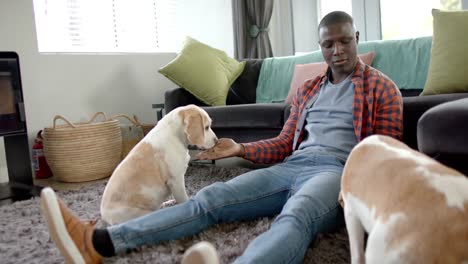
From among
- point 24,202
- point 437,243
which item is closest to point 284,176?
point 437,243

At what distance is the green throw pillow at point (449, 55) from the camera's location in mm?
2303

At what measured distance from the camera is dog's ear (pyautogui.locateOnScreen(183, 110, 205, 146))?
189 centimetres

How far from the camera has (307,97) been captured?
1.92m

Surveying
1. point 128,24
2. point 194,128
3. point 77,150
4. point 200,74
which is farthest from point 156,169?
point 128,24

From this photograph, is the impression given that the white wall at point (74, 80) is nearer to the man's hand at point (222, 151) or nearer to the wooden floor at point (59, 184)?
the wooden floor at point (59, 184)

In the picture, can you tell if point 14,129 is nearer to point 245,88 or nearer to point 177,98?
point 177,98

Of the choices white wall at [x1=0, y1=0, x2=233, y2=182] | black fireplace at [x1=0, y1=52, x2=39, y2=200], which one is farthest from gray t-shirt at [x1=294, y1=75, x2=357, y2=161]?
white wall at [x1=0, y1=0, x2=233, y2=182]

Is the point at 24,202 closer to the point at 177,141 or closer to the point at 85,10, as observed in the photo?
the point at 177,141

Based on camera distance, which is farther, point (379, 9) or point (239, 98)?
point (379, 9)

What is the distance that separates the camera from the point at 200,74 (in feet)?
11.1

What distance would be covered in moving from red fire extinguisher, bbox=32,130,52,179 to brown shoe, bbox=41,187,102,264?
7.44 ft

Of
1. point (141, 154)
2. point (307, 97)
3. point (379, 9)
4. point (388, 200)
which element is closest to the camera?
point (388, 200)

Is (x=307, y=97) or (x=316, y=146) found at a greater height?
(x=307, y=97)

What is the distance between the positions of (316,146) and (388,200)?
87 cm
